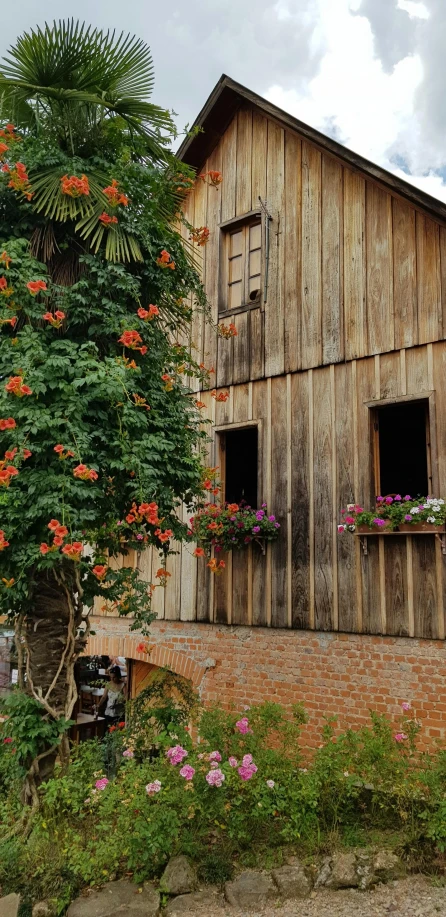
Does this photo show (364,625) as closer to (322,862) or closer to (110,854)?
(322,862)

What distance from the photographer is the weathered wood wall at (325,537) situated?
593cm

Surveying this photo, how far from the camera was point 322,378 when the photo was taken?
22.6 ft

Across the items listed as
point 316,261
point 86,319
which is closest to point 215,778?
point 86,319

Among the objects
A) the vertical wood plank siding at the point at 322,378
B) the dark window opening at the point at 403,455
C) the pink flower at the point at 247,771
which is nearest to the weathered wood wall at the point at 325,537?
the vertical wood plank siding at the point at 322,378

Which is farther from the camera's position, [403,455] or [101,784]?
[403,455]

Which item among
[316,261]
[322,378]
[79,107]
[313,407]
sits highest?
[79,107]

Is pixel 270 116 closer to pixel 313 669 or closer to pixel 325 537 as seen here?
pixel 325 537

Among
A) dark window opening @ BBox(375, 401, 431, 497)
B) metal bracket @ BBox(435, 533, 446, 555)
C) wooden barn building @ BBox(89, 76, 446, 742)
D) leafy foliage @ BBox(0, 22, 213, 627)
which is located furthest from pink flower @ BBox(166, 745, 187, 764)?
dark window opening @ BBox(375, 401, 431, 497)

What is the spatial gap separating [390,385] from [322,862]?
13.1 ft

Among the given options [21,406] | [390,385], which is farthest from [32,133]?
[390,385]

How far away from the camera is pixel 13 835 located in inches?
173

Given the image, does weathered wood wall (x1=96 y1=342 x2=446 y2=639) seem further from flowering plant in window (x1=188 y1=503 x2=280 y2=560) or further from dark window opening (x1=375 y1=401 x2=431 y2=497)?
dark window opening (x1=375 y1=401 x2=431 y2=497)

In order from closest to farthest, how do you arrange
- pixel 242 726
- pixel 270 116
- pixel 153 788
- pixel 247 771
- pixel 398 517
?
pixel 153 788 → pixel 247 771 → pixel 242 726 → pixel 398 517 → pixel 270 116

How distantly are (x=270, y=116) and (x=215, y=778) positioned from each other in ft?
23.1
